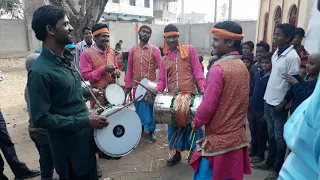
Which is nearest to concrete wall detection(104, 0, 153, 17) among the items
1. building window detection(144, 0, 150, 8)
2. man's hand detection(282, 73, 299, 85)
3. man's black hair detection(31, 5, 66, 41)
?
building window detection(144, 0, 150, 8)

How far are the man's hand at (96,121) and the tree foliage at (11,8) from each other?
22899 mm

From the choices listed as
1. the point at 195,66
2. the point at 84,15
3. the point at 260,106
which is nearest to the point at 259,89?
the point at 260,106

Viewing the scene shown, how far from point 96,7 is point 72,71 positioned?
18.0ft

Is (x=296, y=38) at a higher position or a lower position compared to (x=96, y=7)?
lower

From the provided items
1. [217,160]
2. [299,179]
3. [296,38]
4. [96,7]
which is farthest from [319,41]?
[96,7]

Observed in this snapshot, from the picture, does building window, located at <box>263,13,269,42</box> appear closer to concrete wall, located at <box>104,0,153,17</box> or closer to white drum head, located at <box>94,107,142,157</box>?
white drum head, located at <box>94,107,142,157</box>

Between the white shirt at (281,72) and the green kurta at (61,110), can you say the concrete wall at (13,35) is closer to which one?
the green kurta at (61,110)

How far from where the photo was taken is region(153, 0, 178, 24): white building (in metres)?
40.5

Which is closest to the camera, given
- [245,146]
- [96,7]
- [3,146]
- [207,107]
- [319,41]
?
[207,107]

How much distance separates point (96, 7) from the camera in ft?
23.4

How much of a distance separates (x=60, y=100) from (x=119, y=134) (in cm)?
66

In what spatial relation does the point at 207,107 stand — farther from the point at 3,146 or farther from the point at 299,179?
the point at 3,146

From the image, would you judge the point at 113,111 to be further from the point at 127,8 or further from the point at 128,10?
the point at 128,10

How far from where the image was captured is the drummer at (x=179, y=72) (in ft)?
12.8
